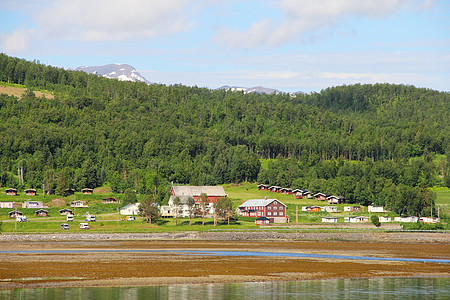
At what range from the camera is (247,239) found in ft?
265

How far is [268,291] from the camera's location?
3688cm

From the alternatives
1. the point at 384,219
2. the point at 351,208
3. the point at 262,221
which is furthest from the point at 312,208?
the point at 262,221

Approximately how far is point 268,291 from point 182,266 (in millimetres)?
13193

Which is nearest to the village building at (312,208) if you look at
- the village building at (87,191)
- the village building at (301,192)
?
the village building at (301,192)

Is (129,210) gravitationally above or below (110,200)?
below

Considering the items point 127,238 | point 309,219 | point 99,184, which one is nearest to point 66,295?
point 127,238

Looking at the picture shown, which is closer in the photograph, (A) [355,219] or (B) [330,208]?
(A) [355,219]

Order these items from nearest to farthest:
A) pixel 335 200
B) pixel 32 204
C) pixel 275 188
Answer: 1. pixel 32 204
2. pixel 335 200
3. pixel 275 188

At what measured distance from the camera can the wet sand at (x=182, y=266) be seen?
40.8 metres

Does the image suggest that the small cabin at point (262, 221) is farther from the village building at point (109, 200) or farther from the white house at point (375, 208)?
the village building at point (109, 200)

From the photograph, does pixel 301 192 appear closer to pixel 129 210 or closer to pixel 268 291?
pixel 129 210

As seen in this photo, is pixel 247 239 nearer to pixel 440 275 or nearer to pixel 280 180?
pixel 440 275

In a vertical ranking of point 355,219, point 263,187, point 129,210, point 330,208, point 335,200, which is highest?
point 263,187

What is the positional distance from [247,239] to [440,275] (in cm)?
3875
